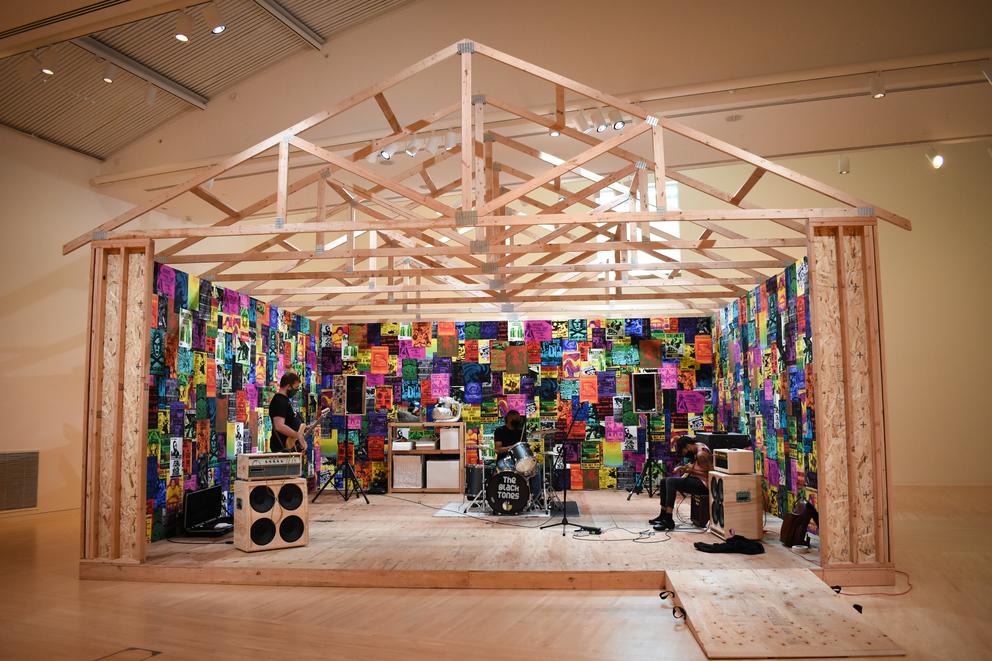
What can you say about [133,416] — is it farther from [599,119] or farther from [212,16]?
[599,119]

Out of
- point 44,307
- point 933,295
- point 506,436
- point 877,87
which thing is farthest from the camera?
point 933,295

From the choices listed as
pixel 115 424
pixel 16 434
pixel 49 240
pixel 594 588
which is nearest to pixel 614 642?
pixel 594 588

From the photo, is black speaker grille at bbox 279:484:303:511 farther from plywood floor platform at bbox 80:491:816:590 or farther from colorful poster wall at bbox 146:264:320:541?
colorful poster wall at bbox 146:264:320:541

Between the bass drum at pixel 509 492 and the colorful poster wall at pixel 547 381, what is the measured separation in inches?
93.8

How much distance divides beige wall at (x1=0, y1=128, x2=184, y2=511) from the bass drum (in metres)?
6.02

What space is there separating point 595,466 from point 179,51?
8.03m

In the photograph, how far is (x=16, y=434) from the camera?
9.84 metres

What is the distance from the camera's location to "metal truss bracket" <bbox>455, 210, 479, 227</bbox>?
6023 mm

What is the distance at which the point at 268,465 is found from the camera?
712 cm

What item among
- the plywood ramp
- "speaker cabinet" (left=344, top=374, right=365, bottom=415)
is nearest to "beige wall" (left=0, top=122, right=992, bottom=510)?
"speaker cabinet" (left=344, top=374, right=365, bottom=415)

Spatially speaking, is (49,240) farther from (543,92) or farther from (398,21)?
(543,92)

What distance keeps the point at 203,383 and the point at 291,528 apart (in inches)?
87.8

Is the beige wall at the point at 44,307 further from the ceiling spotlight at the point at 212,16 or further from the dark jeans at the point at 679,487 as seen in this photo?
the dark jeans at the point at 679,487

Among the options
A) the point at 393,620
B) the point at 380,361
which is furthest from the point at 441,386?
the point at 393,620
